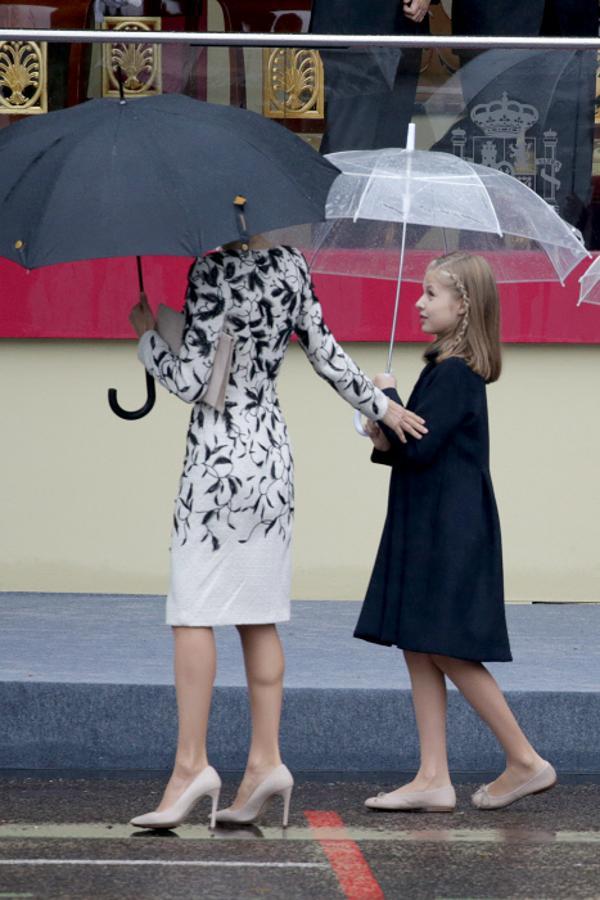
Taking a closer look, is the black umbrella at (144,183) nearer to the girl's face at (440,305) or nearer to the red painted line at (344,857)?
the girl's face at (440,305)

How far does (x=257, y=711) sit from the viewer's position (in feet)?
16.0

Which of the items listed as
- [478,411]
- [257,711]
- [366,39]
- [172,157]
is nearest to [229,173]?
[172,157]

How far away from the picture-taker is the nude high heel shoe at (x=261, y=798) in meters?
4.84

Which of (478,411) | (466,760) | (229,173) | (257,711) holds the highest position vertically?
(229,173)

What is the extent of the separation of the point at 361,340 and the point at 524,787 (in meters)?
3.32

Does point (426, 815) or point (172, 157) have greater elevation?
point (172, 157)

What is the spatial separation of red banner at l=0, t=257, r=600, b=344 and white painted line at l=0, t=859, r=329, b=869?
3.86 metres

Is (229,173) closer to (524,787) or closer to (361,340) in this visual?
(524,787)

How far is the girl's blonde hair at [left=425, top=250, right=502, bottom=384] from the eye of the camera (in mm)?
5035

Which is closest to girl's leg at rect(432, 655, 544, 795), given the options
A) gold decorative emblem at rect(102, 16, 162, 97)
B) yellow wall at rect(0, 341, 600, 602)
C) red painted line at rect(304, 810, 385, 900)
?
red painted line at rect(304, 810, 385, 900)

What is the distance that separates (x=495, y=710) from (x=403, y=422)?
822 mm

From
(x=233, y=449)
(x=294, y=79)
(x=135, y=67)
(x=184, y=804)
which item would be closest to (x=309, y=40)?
(x=294, y=79)

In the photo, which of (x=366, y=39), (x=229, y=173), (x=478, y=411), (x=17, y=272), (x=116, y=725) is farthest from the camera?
(x=17, y=272)

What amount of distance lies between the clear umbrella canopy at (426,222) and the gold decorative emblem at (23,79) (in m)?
2.52
